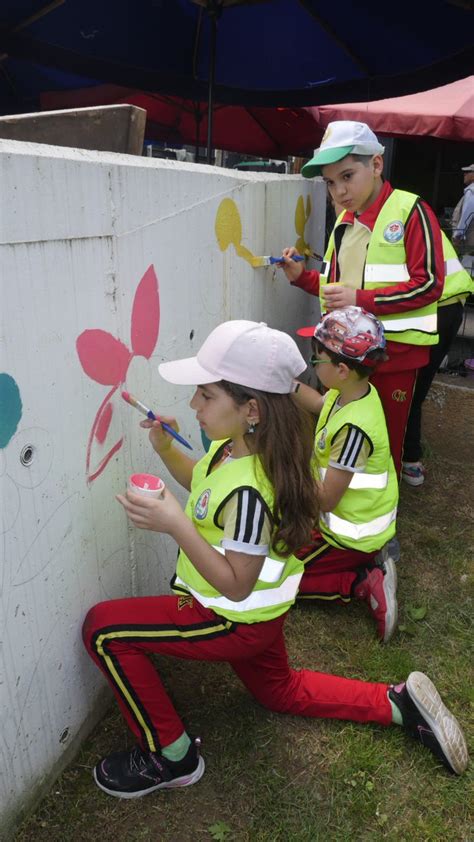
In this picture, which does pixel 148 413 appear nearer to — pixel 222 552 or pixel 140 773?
pixel 222 552

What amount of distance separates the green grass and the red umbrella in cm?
507

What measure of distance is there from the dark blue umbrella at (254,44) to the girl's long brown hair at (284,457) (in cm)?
255

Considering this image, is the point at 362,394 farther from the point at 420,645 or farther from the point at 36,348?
the point at 36,348

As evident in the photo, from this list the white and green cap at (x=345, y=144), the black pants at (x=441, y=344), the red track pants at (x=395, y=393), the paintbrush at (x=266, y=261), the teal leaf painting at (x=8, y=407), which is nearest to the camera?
the teal leaf painting at (x=8, y=407)

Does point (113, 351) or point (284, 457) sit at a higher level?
point (113, 351)

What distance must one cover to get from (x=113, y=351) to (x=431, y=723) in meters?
1.38

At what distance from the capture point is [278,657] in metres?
1.83

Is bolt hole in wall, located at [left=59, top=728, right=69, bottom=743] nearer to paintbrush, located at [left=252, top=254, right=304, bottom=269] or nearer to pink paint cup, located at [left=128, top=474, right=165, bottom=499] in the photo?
pink paint cup, located at [left=128, top=474, right=165, bottom=499]

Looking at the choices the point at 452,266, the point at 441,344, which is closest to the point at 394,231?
the point at 452,266

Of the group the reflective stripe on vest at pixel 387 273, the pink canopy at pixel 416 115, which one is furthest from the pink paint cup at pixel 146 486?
the pink canopy at pixel 416 115

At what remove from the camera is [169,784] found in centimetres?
169

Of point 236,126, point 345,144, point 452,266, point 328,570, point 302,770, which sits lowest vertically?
point 302,770

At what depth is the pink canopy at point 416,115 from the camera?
646 cm

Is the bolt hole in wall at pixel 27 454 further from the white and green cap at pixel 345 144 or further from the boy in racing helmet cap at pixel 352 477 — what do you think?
the white and green cap at pixel 345 144
